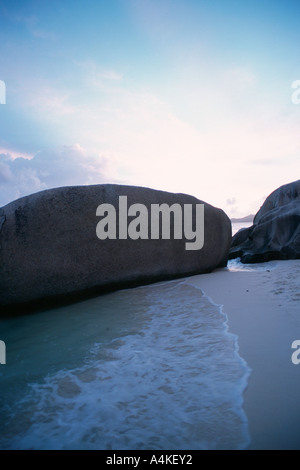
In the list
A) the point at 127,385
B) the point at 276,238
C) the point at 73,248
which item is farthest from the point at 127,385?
the point at 276,238

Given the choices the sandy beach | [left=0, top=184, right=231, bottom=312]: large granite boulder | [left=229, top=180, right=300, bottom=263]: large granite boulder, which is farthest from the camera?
[left=229, top=180, right=300, bottom=263]: large granite boulder

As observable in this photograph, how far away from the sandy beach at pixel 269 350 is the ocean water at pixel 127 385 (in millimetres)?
64

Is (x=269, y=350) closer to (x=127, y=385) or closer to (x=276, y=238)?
(x=127, y=385)

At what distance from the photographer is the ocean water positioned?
110 cm

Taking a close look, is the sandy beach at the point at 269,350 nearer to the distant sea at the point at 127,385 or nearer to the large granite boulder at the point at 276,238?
the distant sea at the point at 127,385

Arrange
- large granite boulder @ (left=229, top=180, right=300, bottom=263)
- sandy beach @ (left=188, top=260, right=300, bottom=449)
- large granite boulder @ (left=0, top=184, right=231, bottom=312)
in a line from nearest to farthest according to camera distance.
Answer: sandy beach @ (left=188, top=260, right=300, bottom=449)
large granite boulder @ (left=0, top=184, right=231, bottom=312)
large granite boulder @ (left=229, top=180, right=300, bottom=263)

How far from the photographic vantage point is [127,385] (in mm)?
1468

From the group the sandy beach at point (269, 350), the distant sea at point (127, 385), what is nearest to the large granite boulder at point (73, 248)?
the distant sea at point (127, 385)

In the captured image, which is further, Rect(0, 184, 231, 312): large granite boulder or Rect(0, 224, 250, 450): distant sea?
Rect(0, 184, 231, 312): large granite boulder

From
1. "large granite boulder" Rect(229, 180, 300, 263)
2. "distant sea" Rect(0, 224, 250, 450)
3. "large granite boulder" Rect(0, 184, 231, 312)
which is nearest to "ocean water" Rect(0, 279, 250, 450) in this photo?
"distant sea" Rect(0, 224, 250, 450)

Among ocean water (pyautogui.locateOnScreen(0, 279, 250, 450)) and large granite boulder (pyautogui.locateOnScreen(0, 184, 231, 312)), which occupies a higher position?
large granite boulder (pyautogui.locateOnScreen(0, 184, 231, 312))

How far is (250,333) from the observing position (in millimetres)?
1975

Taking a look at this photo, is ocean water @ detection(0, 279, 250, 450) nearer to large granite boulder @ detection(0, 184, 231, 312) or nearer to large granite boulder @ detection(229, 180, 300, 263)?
large granite boulder @ detection(0, 184, 231, 312)

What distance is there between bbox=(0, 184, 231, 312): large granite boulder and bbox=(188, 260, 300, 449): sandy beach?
134cm
